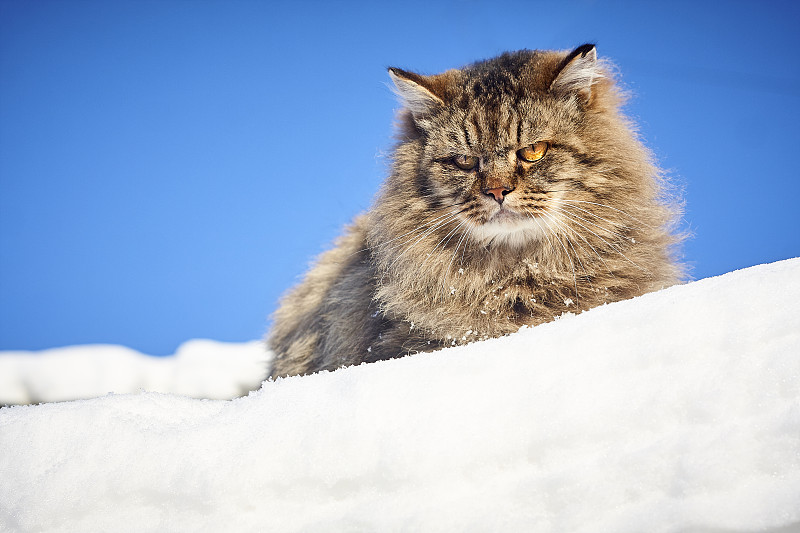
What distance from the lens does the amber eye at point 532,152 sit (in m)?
2.47

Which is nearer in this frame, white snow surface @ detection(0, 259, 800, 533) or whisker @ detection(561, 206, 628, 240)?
white snow surface @ detection(0, 259, 800, 533)

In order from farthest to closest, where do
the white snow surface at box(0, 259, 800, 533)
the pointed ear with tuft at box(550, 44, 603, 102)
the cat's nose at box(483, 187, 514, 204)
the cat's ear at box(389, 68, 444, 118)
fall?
1. the cat's ear at box(389, 68, 444, 118)
2. the pointed ear with tuft at box(550, 44, 603, 102)
3. the cat's nose at box(483, 187, 514, 204)
4. the white snow surface at box(0, 259, 800, 533)

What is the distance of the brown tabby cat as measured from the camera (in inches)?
96.3

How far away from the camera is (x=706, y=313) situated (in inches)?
50.2

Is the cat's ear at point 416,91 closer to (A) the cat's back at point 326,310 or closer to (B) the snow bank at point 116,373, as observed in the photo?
(A) the cat's back at point 326,310

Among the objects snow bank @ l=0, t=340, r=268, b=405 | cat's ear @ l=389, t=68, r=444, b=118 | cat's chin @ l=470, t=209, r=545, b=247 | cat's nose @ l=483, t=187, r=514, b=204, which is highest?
snow bank @ l=0, t=340, r=268, b=405

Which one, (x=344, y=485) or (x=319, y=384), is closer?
(x=344, y=485)

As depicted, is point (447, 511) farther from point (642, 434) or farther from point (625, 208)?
point (625, 208)

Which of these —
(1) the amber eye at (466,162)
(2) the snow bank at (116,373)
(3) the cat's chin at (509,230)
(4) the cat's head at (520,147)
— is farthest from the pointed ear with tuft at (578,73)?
(2) the snow bank at (116,373)

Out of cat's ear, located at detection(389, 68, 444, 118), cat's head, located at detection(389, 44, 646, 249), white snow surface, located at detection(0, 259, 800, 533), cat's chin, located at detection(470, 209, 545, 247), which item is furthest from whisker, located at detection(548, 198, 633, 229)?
white snow surface, located at detection(0, 259, 800, 533)

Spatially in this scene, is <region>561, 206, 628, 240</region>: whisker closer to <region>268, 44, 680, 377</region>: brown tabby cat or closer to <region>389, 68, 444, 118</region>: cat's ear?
<region>268, 44, 680, 377</region>: brown tabby cat

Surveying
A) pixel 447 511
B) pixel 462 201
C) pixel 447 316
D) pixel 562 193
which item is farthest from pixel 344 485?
pixel 562 193

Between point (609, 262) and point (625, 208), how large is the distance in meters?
0.28

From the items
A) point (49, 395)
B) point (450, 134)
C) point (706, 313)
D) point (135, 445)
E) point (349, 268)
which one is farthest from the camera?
point (49, 395)
